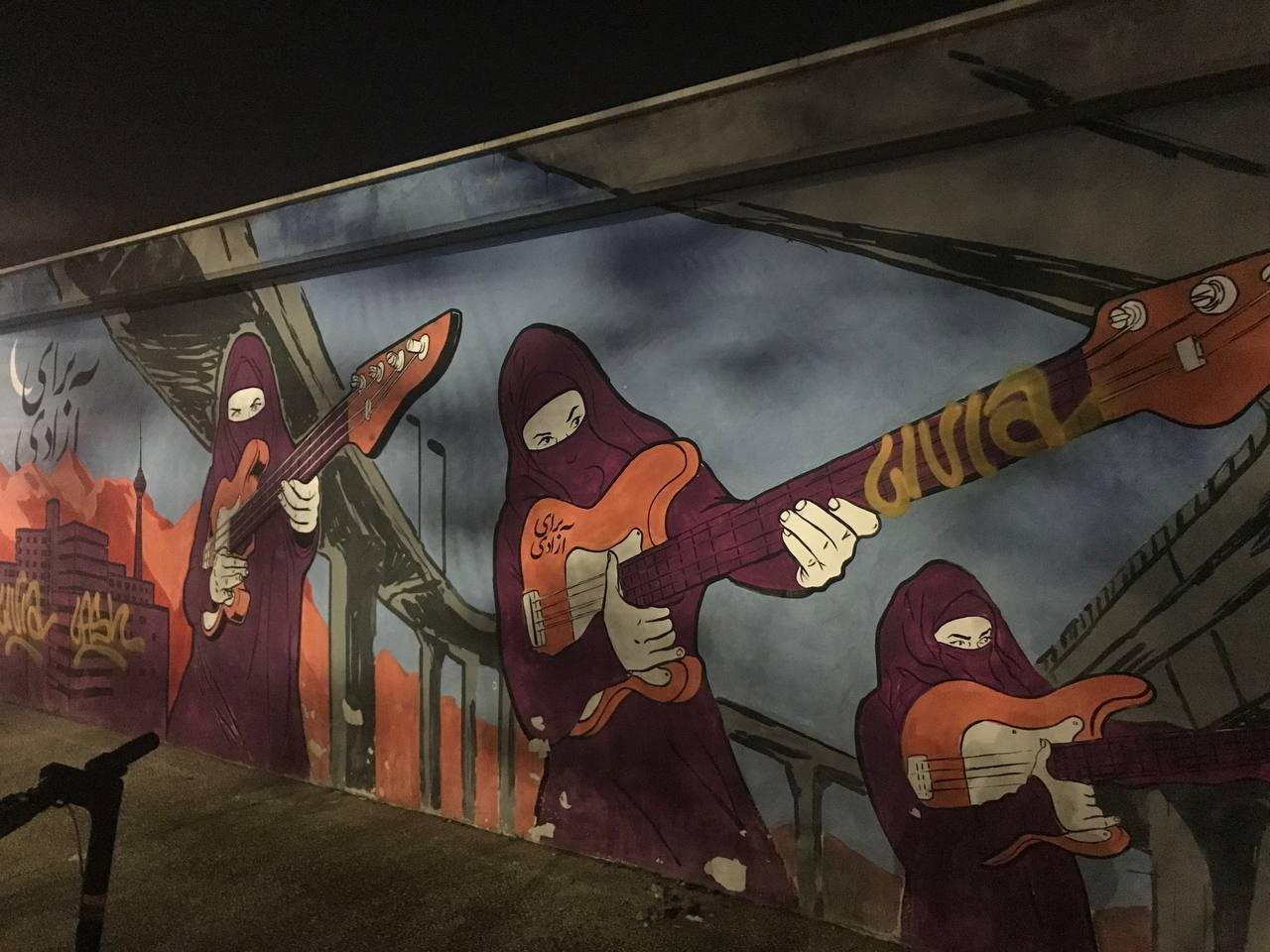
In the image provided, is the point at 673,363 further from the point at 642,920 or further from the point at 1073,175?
the point at 642,920

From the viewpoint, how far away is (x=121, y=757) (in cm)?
183

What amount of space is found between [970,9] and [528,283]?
188cm

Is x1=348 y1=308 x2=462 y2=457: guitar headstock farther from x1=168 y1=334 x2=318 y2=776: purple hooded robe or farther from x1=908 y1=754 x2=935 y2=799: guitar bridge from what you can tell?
x1=908 y1=754 x2=935 y2=799: guitar bridge

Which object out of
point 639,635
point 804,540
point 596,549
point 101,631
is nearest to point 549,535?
point 596,549

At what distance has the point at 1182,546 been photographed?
2.24 meters

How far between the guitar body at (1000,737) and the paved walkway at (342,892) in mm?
622

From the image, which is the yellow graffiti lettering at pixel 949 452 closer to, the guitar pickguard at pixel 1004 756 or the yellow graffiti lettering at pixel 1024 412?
the yellow graffiti lettering at pixel 1024 412

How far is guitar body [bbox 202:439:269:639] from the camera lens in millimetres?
4254

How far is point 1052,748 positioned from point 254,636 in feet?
12.7

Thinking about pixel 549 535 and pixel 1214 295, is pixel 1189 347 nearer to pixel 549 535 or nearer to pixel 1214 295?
pixel 1214 295

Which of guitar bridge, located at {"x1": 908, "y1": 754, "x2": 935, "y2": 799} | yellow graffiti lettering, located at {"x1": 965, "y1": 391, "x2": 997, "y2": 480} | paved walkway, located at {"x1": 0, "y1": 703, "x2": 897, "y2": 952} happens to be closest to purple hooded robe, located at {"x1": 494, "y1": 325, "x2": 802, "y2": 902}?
paved walkway, located at {"x1": 0, "y1": 703, "x2": 897, "y2": 952}

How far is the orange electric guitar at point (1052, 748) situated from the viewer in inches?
88.0

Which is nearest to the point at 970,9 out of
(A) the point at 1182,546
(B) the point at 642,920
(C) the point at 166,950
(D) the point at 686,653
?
(A) the point at 1182,546

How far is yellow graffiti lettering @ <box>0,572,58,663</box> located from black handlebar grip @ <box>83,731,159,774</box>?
14.5ft
